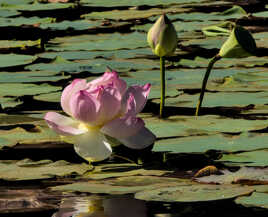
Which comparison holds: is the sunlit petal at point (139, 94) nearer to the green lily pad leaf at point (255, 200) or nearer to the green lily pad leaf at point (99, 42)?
the green lily pad leaf at point (255, 200)

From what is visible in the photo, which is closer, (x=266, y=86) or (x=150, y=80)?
(x=266, y=86)

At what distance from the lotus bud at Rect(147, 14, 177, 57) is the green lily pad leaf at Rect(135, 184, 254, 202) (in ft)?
2.12

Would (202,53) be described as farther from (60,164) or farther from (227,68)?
(60,164)

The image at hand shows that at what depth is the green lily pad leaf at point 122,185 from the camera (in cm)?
180

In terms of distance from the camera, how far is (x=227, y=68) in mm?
3334

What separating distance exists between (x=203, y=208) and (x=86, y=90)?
45 cm

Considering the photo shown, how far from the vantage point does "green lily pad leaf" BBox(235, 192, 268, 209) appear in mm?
1641

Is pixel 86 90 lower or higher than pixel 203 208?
higher

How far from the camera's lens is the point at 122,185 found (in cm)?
184

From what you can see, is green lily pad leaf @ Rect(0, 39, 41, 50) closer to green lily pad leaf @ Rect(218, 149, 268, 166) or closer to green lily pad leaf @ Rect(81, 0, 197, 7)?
green lily pad leaf @ Rect(81, 0, 197, 7)

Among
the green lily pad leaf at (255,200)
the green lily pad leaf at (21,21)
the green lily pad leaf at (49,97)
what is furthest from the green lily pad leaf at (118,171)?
the green lily pad leaf at (21,21)

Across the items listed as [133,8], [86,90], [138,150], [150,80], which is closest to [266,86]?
[150,80]

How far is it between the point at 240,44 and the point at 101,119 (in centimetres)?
55

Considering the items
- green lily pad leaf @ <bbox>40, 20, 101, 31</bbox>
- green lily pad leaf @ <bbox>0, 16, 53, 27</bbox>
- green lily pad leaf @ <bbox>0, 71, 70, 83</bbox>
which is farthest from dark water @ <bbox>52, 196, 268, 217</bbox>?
green lily pad leaf @ <bbox>0, 16, 53, 27</bbox>
